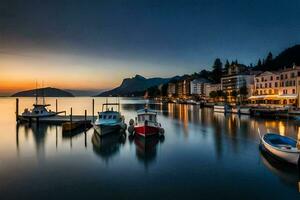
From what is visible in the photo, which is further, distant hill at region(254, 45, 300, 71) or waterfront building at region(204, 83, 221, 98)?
waterfront building at region(204, 83, 221, 98)

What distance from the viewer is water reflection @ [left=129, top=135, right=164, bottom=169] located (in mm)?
24286

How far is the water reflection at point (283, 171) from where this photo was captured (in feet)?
57.1

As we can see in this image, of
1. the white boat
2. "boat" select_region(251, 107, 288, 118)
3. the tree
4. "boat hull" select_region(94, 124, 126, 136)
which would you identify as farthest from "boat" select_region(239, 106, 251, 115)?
the tree

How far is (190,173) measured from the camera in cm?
1984

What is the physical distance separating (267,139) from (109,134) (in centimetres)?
2062

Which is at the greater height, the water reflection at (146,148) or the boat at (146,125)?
the boat at (146,125)

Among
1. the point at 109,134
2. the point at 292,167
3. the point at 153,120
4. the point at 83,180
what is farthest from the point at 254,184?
the point at 109,134

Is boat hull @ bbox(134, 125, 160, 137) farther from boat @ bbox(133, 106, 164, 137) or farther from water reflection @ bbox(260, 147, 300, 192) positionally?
water reflection @ bbox(260, 147, 300, 192)

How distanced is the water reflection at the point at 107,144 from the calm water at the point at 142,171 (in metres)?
0.08

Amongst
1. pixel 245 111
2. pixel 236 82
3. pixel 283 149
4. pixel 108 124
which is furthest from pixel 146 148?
pixel 236 82

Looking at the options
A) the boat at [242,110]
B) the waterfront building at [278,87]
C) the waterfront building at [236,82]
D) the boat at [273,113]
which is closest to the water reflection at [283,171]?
the boat at [273,113]

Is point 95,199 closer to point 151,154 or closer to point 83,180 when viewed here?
point 83,180

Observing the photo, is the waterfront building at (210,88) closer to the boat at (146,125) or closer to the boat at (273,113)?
the boat at (273,113)

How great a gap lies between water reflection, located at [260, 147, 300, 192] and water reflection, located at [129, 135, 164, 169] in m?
9.64
